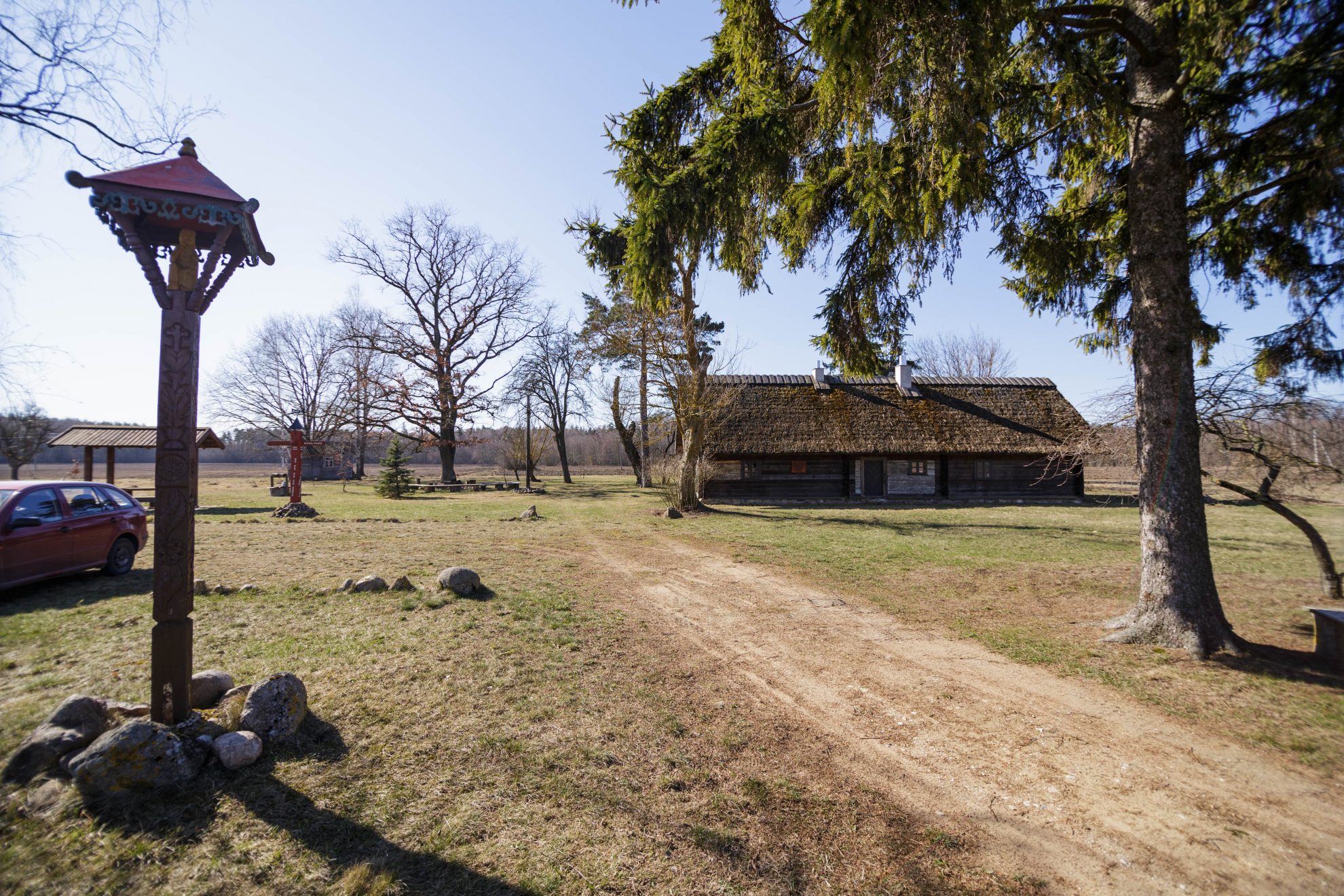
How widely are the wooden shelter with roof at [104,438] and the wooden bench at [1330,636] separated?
26.2 metres

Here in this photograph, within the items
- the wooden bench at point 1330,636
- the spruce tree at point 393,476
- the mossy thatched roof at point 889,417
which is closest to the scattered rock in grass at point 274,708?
the wooden bench at point 1330,636

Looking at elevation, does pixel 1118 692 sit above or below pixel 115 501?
below

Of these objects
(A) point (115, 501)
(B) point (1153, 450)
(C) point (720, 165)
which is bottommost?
(A) point (115, 501)

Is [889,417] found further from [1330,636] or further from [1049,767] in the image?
[1049,767]

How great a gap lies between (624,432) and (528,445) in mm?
7138

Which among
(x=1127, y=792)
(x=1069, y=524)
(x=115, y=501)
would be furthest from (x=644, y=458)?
(x=1127, y=792)

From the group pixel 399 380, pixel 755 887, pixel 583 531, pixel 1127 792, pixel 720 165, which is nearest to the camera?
pixel 755 887

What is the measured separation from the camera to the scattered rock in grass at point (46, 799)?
314 centimetres

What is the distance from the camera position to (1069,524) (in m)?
17.0

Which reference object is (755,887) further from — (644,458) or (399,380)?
(399,380)

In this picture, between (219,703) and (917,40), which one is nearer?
(219,703)

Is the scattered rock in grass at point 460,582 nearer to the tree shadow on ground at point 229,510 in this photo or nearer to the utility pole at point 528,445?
the tree shadow on ground at point 229,510

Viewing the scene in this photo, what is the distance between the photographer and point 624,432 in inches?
1390

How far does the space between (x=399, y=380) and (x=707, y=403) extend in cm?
2136
